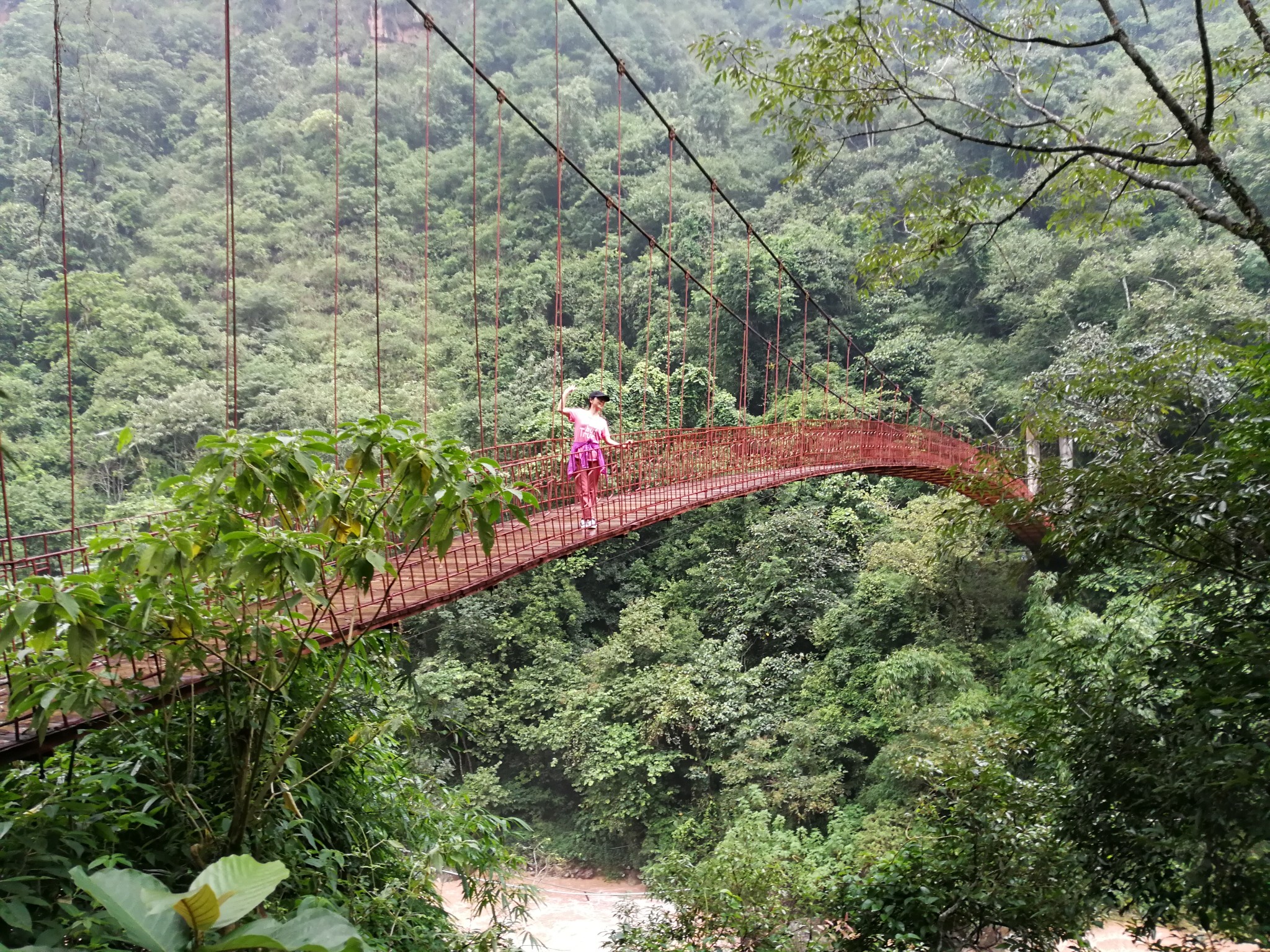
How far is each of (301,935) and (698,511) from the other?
1023 cm

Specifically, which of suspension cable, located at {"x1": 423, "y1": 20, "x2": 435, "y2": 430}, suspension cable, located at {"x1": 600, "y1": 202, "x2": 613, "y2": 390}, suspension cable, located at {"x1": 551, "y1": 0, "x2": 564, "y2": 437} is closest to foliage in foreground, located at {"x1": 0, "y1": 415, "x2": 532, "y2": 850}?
suspension cable, located at {"x1": 423, "y1": 20, "x2": 435, "y2": 430}

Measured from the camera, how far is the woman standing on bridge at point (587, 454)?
146 inches

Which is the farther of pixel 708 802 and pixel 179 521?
pixel 708 802

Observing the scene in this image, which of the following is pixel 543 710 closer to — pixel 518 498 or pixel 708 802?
pixel 708 802

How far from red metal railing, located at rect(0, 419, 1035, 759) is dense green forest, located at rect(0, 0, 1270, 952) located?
140mm

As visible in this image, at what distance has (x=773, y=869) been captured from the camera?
14.8 ft

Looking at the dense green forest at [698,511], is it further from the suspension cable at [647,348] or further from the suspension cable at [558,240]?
the suspension cable at [558,240]

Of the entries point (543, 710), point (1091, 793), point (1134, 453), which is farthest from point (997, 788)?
point (543, 710)

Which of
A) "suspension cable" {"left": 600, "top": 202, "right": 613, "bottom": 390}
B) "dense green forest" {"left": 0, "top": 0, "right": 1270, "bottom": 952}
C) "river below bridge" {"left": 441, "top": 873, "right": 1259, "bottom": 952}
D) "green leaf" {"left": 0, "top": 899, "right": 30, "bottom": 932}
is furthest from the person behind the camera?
"river below bridge" {"left": 441, "top": 873, "right": 1259, "bottom": 952}

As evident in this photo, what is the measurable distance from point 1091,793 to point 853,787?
246 inches

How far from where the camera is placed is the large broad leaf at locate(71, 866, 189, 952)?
0.44m

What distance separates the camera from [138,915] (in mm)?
455

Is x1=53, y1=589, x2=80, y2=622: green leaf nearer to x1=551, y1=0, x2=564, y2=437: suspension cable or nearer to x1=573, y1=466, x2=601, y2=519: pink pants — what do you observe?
x1=573, y1=466, x2=601, y2=519: pink pants

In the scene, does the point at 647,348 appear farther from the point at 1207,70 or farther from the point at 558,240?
the point at 1207,70
